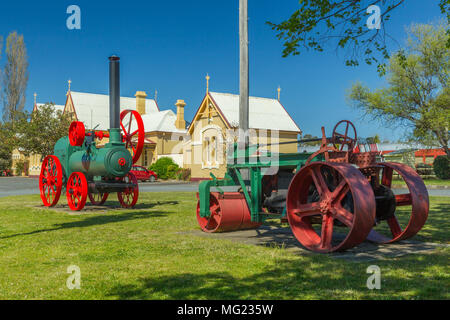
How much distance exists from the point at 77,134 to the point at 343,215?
868 centimetres

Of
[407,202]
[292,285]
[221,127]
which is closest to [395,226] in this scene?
[407,202]

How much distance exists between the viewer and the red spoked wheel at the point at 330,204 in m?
5.77

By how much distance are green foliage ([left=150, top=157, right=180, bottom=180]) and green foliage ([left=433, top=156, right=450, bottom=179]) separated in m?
20.3

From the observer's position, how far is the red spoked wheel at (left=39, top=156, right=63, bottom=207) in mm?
13594

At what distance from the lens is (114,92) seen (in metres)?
13.4

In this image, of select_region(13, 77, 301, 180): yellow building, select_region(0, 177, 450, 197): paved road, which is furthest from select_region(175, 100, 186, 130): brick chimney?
select_region(0, 177, 450, 197): paved road

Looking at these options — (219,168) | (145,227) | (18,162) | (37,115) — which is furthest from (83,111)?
(145,227)

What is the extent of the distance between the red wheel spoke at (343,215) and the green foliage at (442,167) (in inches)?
1103

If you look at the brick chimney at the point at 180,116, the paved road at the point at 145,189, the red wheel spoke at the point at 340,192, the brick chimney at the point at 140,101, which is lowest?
the paved road at the point at 145,189

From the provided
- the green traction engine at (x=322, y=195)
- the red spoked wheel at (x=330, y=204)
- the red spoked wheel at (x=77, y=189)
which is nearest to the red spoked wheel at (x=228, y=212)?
the green traction engine at (x=322, y=195)

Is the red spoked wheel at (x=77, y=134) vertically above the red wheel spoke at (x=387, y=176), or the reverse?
the red spoked wheel at (x=77, y=134)

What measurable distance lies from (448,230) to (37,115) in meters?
20.1

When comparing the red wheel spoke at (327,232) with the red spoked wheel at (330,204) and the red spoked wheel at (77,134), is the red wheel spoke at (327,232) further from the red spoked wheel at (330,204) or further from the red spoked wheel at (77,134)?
the red spoked wheel at (77,134)

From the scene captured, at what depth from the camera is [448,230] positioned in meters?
8.55
